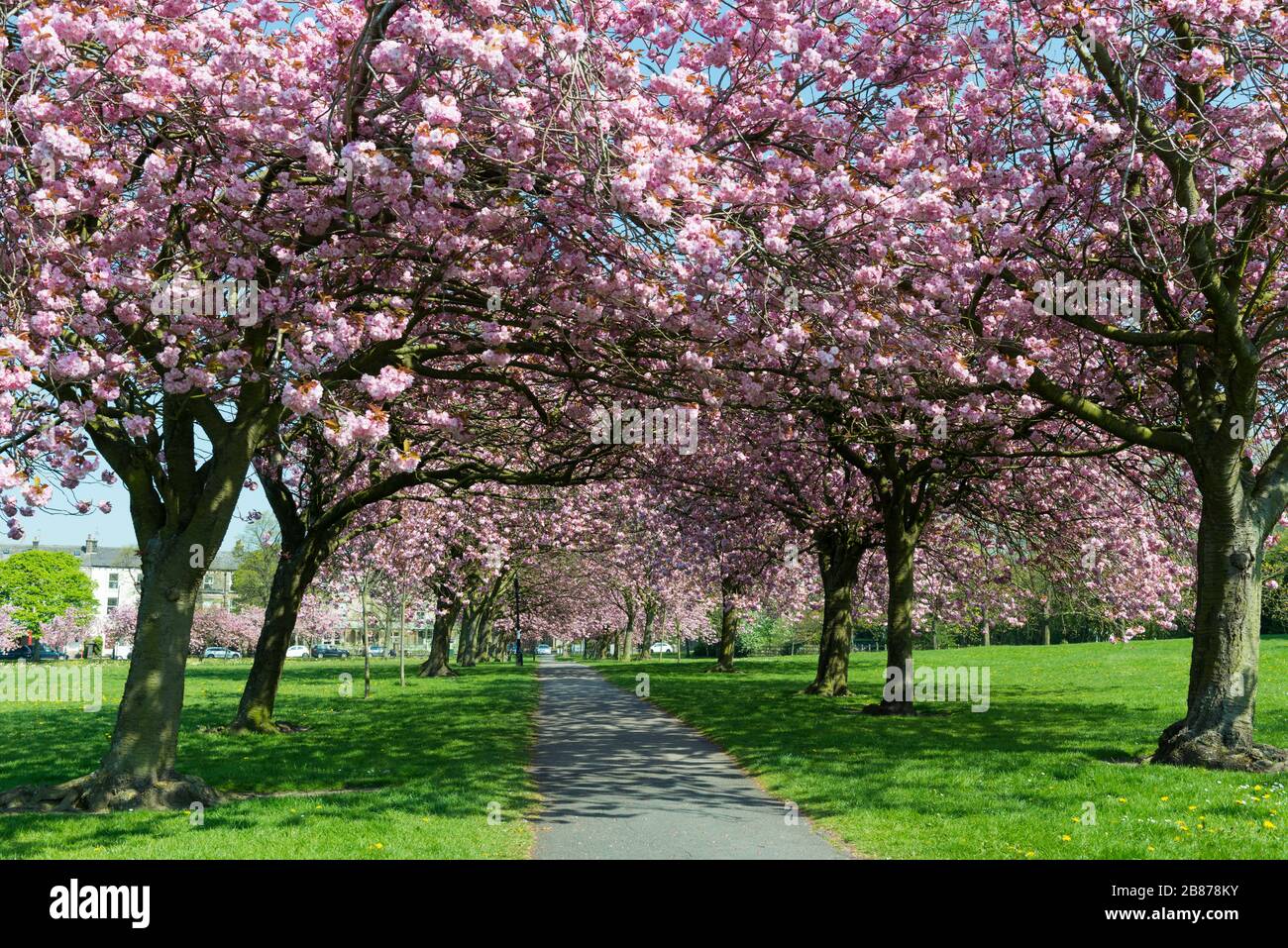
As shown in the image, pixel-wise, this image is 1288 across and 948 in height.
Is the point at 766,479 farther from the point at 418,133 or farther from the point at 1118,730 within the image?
the point at 418,133

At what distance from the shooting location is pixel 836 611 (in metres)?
23.3

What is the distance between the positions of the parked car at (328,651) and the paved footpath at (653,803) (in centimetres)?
8317

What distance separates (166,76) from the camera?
7105 mm

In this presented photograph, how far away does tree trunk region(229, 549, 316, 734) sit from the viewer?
1647cm

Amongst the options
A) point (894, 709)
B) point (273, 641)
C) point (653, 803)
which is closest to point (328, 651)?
point (273, 641)

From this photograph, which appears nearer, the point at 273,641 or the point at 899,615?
the point at 273,641

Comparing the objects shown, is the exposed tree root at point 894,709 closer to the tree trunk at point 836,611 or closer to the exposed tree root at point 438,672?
the tree trunk at point 836,611

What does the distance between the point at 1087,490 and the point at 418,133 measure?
613 inches

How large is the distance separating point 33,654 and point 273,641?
7311cm

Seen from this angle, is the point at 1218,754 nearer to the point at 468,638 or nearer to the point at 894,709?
the point at 894,709

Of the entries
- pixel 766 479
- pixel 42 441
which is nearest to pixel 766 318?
pixel 42 441

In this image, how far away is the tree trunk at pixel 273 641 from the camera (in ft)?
54.0

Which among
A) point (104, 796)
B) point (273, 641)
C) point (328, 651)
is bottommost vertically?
point (328, 651)
